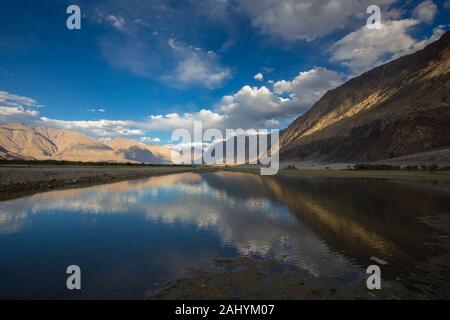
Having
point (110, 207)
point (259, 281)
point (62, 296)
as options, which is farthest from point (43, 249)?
point (110, 207)

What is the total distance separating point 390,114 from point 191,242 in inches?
4656

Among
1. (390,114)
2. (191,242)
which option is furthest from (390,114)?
(191,242)

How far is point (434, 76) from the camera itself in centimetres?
10831

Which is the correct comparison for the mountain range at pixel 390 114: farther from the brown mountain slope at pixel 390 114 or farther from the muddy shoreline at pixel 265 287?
the muddy shoreline at pixel 265 287

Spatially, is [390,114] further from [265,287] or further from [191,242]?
[265,287]

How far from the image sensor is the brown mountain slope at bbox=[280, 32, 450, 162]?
9269 centimetres

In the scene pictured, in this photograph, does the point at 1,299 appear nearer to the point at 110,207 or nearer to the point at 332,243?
the point at 332,243

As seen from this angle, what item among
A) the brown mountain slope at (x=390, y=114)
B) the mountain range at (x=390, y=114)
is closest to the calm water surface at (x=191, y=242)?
the brown mountain slope at (x=390, y=114)

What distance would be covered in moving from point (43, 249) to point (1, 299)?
15.9 ft

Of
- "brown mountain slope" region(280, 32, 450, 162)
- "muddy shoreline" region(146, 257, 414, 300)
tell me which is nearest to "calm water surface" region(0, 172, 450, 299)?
"muddy shoreline" region(146, 257, 414, 300)

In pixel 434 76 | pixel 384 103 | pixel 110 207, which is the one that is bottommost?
pixel 110 207

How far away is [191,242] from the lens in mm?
12797

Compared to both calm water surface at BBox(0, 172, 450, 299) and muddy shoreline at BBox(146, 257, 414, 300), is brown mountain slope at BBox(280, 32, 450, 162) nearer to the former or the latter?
calm water surface at BBox(0, 172, 450, 299)

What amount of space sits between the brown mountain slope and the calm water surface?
85.7 meters
